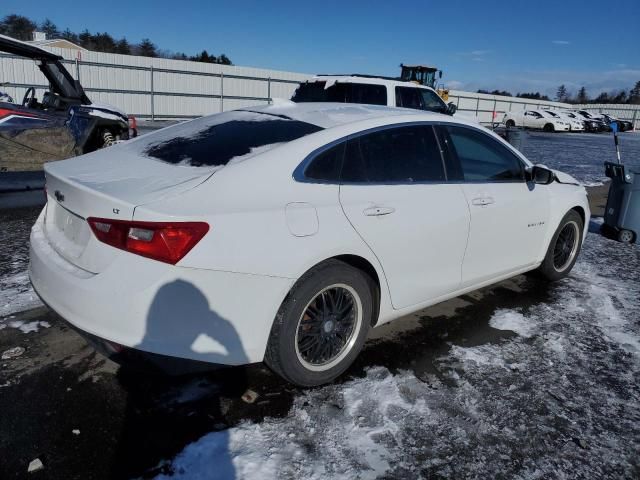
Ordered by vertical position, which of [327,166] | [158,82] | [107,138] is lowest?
[107,138]

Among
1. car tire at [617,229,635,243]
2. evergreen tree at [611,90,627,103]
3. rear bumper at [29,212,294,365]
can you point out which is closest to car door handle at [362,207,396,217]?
rear bumper at [29,212,294,365]

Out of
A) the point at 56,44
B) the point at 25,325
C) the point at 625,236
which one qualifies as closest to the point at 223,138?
the point at 25,325

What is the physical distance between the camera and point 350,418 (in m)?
2.71

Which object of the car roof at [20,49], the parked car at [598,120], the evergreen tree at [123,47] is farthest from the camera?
the evergreen tree at [123,47]

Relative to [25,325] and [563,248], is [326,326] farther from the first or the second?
[563,248]

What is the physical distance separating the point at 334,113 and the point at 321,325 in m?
1.45

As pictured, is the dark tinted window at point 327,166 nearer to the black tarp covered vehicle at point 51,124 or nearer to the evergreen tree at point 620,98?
the black tarp covered vehicle at point 51,124

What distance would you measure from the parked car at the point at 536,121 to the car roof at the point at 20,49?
3448cm

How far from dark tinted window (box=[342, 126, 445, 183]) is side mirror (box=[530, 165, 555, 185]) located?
118 centimetres

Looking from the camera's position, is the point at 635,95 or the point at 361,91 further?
the point at 635,95

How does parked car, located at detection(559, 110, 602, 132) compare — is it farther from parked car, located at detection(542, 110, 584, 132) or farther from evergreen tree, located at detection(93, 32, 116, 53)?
evergreen tree, located at detection(93, 32, 116, 53)

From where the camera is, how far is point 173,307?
2330 mm

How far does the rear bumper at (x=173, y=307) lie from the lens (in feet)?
7.55

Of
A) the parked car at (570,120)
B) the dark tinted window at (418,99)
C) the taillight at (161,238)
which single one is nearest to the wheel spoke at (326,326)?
the taillight at (161,238)
